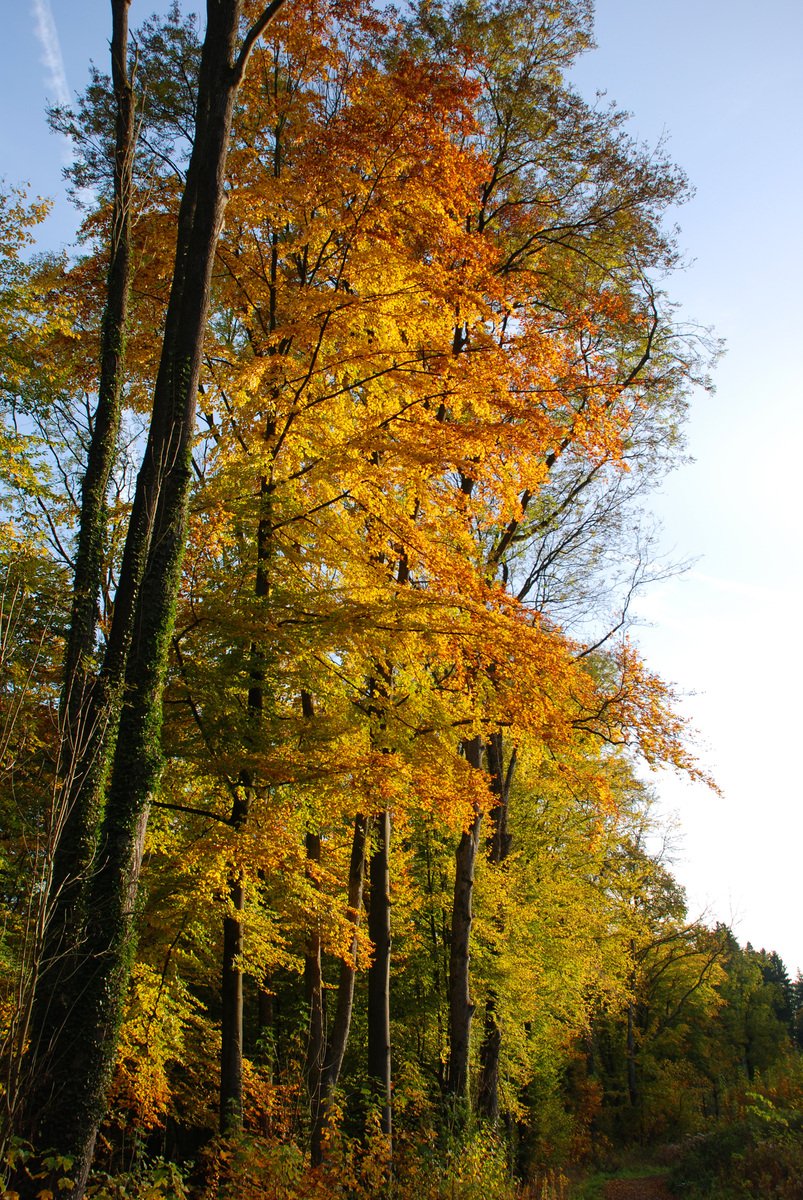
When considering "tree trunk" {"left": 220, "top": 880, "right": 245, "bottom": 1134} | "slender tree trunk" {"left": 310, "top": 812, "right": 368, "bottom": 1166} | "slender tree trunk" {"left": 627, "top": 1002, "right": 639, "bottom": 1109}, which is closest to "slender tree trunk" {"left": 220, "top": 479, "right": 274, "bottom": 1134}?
"tree trunk" {"left": 220, "top": 880, "right": 245, "bottom": 1134}

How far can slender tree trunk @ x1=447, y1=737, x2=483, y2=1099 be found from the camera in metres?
10.5

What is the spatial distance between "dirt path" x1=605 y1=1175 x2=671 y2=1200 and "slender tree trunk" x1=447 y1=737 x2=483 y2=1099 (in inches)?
436

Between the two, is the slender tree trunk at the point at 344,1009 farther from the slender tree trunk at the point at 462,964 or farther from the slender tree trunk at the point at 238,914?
the slender tree trunk at the point at 462,964

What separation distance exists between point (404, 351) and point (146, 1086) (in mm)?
8026

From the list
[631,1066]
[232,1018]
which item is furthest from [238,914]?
[631,1066]

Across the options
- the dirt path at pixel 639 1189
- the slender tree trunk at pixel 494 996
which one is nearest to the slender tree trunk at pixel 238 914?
the slender tree trunk at pixel 494 996

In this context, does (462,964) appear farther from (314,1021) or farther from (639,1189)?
(639,1189)

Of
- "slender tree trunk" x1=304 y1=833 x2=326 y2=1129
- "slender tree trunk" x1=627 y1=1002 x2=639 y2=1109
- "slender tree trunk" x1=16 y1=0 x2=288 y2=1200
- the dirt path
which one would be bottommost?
the dirt path

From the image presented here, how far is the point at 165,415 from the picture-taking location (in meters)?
6.24

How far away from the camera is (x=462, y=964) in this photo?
11.1 metres

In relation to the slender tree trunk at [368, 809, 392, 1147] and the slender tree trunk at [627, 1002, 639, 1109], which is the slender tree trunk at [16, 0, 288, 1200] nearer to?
the slender tree trunk at [368, 809, 392, 1147]

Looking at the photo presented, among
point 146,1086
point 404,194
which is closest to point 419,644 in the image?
point 404,194

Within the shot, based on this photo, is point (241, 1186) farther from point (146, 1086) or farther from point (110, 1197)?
point (146, 1086)

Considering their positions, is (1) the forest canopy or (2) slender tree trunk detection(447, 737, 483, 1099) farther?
(2) slender tree trunk detection(447, 737, 483, 1099)
